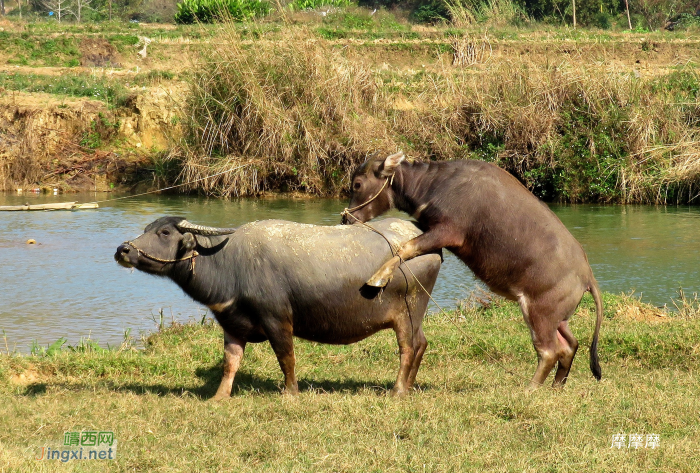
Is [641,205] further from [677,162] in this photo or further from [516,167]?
[516,167]

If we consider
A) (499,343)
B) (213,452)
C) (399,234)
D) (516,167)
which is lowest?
(516,167)

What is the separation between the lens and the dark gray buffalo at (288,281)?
5.87m

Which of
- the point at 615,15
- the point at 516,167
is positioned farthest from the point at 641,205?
the point at 615,15

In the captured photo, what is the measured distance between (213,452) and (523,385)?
2650 mm

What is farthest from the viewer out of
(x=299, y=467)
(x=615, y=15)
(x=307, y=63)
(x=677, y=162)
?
(x=615, y=15)

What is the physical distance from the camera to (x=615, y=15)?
46312 mm

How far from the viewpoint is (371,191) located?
21.9 ft

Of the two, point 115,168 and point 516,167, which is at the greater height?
point 516,167

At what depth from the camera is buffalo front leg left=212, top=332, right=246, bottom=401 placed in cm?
597

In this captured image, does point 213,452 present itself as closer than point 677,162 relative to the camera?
Yes

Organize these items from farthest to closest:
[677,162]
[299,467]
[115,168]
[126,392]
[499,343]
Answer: [115,168] < [677,162] < [499,343] < [126,392] < [299,467]

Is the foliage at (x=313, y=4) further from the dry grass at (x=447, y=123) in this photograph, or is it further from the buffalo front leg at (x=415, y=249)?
the buffalo front leg at (x=415, y=249)

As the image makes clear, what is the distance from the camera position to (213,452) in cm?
442

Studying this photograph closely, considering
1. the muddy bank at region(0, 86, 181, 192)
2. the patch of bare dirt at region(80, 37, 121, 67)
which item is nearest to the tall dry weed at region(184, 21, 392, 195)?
the muddy bank at region(0, 86, 181, 192)
